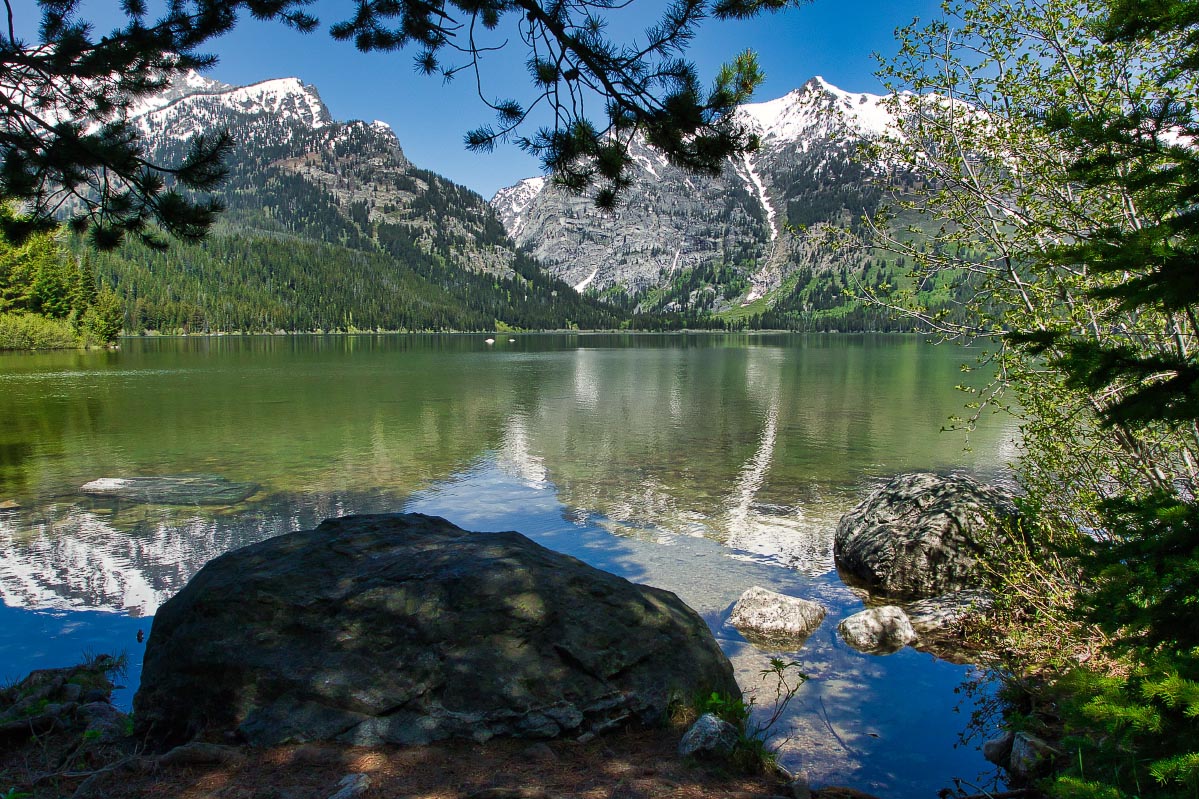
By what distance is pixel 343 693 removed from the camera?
5.71m

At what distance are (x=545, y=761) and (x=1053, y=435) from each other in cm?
819

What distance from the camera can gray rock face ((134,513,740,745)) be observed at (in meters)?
5.68

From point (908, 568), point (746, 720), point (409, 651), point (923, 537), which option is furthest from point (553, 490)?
point (409, 651)

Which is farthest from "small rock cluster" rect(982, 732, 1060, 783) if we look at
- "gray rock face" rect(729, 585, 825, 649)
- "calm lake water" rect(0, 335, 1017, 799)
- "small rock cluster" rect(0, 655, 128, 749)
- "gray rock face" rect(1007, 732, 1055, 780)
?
"small rock cluster" rect(0, 655, 128, 749)

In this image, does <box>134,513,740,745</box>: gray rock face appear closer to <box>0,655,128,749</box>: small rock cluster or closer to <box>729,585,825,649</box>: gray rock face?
<box>0,655,128,749</box>: small rock cluster

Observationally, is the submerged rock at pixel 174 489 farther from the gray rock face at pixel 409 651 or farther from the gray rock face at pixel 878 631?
the gray rock face at pixel 878 631

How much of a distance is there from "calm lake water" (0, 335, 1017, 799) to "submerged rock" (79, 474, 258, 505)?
19.8 inches

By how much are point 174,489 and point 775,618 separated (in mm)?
15964

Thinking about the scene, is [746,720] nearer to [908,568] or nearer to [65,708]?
[908,568]

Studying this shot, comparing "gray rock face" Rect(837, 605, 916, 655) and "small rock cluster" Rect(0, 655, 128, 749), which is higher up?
"small rock cluster" Rect(0, 655, 128, 749)

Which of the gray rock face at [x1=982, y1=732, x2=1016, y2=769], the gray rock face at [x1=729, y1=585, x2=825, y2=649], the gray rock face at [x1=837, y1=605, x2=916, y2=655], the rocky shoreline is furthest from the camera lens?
the gray rock face at [x1=729, y1=585, x2=825, y2=649]

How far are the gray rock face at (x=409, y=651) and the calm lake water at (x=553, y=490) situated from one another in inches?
76.6

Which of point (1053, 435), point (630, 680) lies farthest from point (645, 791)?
point (1053, 435)

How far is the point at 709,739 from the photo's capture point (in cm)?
551
